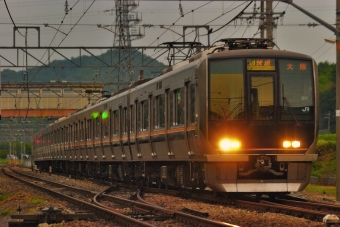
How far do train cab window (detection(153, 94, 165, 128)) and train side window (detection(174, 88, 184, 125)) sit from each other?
49.7 inches

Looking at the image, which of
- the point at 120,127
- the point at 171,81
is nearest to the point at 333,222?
the point at 171,81

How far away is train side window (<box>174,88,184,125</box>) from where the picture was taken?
17.4 meters

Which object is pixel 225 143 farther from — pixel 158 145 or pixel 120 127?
pixel 120 127

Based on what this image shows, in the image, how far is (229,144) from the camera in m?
15.5

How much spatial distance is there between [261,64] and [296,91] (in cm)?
87

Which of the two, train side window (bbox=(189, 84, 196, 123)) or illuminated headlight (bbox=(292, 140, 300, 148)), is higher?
train side window (bbox=(189, 84, 196, 123))

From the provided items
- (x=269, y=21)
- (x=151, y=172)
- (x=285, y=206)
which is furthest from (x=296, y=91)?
(x=269, y=21)

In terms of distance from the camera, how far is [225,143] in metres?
15.5

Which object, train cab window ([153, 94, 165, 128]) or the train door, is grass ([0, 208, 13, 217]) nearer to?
train cab window ([153, 94, 165, 128])

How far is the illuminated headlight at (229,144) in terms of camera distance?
1545 cm

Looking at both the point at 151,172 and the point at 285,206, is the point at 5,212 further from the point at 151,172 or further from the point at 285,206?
the point at 151,172

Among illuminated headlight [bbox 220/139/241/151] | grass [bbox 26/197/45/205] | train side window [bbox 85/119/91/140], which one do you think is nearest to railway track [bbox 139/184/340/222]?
illuminated headlight [bbox 220/139/241/151]

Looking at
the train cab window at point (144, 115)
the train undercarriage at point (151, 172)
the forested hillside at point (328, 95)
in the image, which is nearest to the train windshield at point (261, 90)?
the train undercarriage at point (151, 172)

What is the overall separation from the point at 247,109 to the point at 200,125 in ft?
3.16
